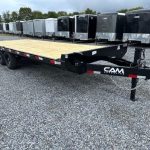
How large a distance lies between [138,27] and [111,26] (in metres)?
2.17

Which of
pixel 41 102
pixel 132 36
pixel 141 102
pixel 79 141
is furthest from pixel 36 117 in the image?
pixel 132 36

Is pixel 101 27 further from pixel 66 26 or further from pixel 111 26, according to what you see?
pixel 66 26

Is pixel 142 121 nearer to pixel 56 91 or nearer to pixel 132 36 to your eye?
pixel 56 91

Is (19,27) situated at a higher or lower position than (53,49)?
lower

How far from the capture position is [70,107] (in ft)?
12.3

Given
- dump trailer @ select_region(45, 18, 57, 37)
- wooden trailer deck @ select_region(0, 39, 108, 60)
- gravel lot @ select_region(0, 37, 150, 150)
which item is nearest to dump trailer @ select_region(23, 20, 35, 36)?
dump trailer @ select_region(45, 18, 57, 37)

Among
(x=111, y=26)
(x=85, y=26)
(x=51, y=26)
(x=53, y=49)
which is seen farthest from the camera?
(x=51, y=26)

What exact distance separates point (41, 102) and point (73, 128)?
1.22 metres

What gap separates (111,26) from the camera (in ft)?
45.9

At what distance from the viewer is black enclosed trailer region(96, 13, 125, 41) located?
544 inches

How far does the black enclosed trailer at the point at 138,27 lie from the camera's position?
Result: 39.2 ft

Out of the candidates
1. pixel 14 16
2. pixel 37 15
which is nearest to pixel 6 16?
pixel 14 16

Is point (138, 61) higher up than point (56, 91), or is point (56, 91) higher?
point (138, 61)

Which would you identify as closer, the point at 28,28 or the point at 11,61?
the point at 11,61
